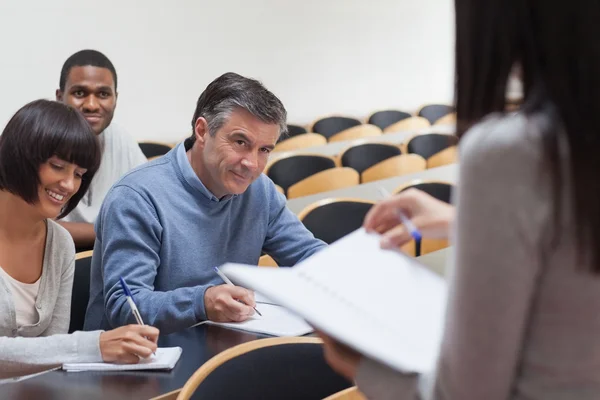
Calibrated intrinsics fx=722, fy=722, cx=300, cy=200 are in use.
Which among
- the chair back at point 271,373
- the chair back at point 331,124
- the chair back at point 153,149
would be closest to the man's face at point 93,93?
the chair back at point 153,149

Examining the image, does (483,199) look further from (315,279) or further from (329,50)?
(329,50)

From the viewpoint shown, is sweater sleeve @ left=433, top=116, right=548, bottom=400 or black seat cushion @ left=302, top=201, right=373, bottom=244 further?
black seat cushion @ left=302, top=201, right=373, bottom=244

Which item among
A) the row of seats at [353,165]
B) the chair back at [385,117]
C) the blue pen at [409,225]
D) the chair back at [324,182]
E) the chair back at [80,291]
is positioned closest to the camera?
the blue pen at [409,225]

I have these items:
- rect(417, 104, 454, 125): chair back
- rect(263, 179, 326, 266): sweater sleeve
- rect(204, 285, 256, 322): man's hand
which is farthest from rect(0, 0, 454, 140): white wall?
rect(204, 285, 256, 322): man's hand

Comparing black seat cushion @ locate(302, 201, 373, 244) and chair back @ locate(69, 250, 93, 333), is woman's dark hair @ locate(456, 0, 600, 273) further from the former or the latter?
black seat cushion @ locate(302, 201, 373, 244)

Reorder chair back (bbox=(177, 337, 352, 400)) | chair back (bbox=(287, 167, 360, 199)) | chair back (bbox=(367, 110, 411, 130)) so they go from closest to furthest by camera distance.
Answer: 1. chair back (bbox=(177, 337, 352, 400))
2. chair back (bbox=(287, 167, 360, 199))
3. chair back (bbox=(367, 110, 411, 130))

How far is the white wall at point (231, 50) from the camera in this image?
18.5ft

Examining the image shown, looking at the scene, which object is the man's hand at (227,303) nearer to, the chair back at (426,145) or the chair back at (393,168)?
the chair back at (393,168)

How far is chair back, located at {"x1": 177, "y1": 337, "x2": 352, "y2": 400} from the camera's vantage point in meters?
1.42

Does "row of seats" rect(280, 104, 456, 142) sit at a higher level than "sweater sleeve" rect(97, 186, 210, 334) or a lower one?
lower

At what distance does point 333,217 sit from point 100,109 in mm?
1328

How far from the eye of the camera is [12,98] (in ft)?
18.1

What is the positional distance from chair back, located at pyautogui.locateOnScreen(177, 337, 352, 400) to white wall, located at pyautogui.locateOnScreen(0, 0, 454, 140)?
466 cm

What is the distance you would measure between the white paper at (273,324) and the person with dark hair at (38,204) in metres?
0.47
